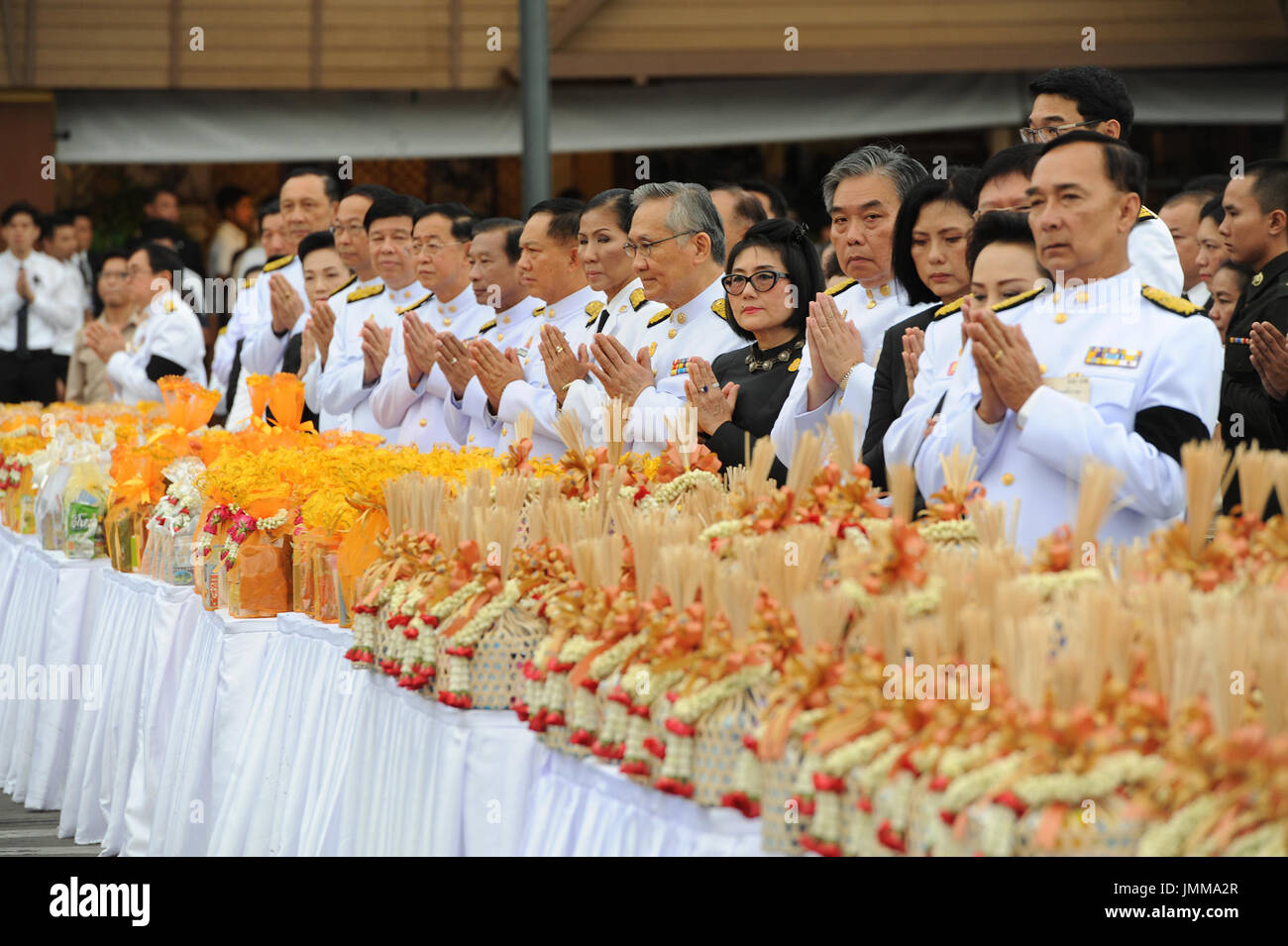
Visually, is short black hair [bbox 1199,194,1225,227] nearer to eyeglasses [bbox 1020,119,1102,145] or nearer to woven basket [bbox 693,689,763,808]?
eyeglasses [bbox 1020,119,1102,145]

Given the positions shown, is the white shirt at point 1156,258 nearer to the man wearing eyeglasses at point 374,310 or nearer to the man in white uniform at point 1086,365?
the man in white uniform at point 1086,365

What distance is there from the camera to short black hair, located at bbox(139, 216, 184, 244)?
37.0 ft

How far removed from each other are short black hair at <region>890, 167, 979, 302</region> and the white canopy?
24.8 ft

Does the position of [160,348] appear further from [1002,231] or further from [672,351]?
[1002,231]

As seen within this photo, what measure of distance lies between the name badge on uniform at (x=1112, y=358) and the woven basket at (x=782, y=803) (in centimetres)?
132

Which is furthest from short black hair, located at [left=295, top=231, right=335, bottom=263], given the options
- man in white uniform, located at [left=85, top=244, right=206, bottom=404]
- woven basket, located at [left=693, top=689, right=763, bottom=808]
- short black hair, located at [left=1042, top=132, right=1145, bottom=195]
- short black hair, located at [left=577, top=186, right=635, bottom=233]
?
woven basket, located at [left=693, top=689, right=763, bottom=808]

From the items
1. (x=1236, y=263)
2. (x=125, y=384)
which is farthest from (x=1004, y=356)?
(x=125, y=384)

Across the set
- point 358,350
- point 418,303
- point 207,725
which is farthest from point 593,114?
point 207,725

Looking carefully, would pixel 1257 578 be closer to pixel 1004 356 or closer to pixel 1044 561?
pixel 1044 561

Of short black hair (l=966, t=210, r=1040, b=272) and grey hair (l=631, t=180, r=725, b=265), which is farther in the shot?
grey hair (l=631, t=180, r=725, b=265)

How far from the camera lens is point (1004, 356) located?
3035 mm

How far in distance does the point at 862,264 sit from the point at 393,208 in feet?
9.28

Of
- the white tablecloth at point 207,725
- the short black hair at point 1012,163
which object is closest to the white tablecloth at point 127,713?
the white tablecloth at point 207,725

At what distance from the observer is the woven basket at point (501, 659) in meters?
2.92
